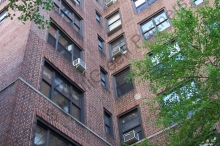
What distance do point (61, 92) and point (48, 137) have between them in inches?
120

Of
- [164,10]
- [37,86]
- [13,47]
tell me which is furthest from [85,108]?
[164,10]

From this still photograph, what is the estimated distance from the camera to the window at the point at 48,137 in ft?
34.4

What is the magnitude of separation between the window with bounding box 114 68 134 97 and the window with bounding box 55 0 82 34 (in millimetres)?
3785

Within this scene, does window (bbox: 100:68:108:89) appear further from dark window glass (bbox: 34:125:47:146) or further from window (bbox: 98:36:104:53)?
dark window glass (bbox: 34:125:47:146)

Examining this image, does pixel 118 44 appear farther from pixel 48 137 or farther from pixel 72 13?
pixel 48 137

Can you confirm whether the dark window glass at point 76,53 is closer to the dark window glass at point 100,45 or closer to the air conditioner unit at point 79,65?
the air conditioner unit at point 79,65

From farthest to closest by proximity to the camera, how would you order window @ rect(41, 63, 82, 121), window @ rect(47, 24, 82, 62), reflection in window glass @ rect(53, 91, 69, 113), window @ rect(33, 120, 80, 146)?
window @ rect(47, 24, 82, 62) → reflection in window glass @ rect(53, 91, 69, 113) → window @ rect(41, 63, 82, 121) → window @ rect(33, 120, 80, 146)

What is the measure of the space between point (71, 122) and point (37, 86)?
2.18m

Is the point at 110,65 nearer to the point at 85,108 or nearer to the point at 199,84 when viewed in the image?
the point at 85,108

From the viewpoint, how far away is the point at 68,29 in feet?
56.3

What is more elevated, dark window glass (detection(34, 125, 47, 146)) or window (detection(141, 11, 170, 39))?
window (detection(141, 11, 170, 39))

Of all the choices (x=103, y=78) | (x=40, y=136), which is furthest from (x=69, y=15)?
(x=40, y=136)

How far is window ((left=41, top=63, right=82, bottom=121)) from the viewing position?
1275 centimetres

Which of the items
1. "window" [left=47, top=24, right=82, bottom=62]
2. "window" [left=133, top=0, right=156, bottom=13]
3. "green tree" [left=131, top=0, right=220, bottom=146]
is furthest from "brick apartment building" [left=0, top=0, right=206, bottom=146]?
"green tree" [left=131, top=0, right=220, bottom=146]
